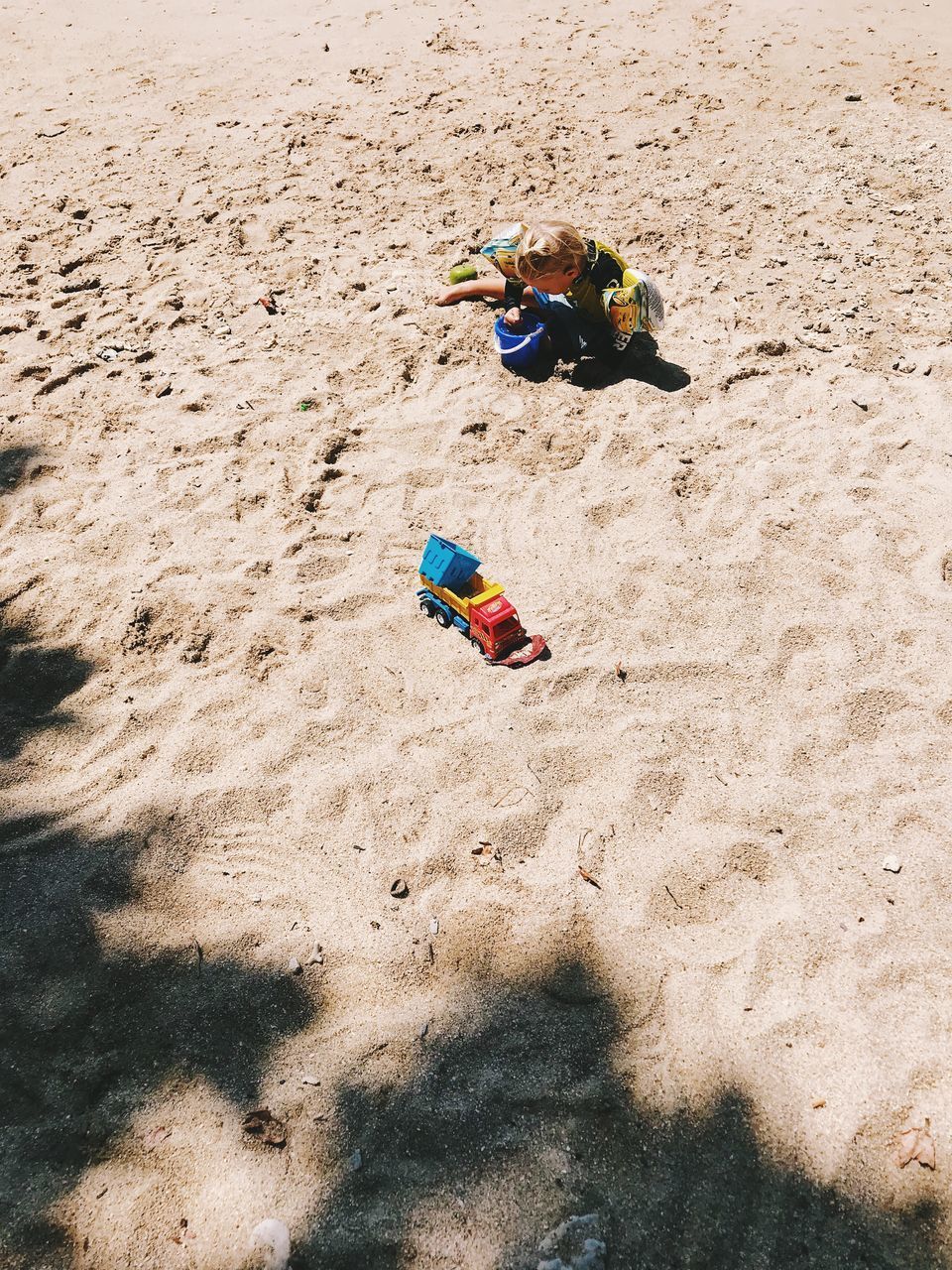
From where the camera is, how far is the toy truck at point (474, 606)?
324 centimetres

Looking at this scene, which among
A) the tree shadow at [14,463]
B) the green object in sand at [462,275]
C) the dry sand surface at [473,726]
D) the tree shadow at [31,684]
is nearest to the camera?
the dry sand surface at [473,726]

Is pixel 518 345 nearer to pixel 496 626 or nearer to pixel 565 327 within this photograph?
pixel 565 327

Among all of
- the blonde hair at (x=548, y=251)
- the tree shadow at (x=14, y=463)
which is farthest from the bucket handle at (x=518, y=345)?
the tree shadow at (x=14, y=463)

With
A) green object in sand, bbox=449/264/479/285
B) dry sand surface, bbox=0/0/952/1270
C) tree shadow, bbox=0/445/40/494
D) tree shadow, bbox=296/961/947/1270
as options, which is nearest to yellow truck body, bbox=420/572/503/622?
dry sand surface, bbox=0/0/952/1270

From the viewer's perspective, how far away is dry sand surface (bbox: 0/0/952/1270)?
2150 millimetres

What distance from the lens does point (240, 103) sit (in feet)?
24.1

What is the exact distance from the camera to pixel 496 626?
127 inches

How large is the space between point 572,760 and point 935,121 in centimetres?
599

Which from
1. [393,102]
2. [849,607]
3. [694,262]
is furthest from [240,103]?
[849,607]

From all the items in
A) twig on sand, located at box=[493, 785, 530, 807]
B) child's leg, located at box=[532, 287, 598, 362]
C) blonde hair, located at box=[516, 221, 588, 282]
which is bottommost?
twig on sand, located at box=[493, 785, 530, 807]

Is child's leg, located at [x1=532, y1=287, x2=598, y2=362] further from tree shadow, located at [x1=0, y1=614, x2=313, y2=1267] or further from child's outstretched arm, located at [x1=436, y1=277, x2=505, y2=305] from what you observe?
tree shadow, located at [x1=0, y1=614, x2=313, y2=1267]

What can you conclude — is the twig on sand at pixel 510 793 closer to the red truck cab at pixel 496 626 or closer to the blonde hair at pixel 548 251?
the red truck cab at pixel 496 626

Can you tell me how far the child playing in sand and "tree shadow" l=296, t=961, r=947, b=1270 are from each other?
3.46 meters

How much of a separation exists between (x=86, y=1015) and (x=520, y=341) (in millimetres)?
3611
